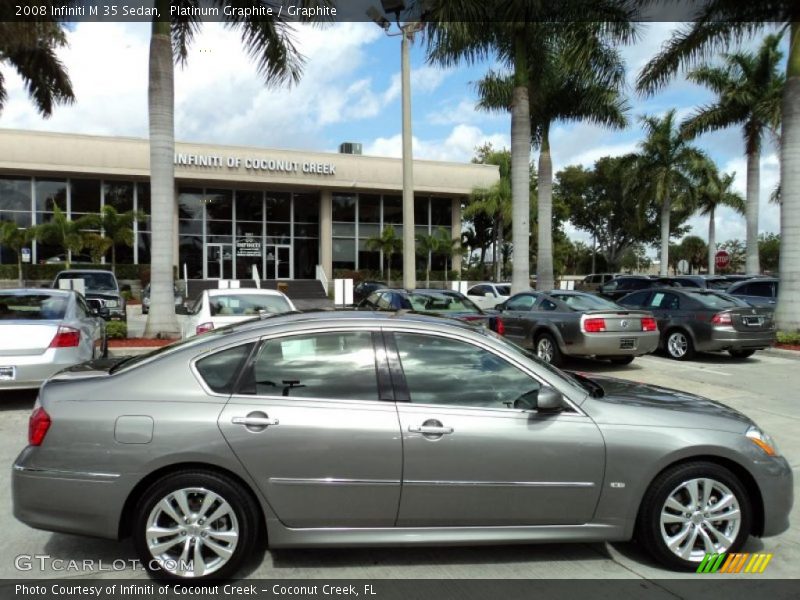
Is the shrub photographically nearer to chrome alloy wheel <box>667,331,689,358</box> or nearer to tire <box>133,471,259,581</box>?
tire <box>133,471,259,581</box>

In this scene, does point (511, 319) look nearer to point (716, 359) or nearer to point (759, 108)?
point (716, 359)

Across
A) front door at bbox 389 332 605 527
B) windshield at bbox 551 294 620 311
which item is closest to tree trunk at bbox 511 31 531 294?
windshield at bbox 551 294 620 311

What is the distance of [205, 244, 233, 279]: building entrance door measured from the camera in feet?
116

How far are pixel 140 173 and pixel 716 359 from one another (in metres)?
28.1

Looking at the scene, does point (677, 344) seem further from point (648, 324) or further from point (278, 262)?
point (278, 262)

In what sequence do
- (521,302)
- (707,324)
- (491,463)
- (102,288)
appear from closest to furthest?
(491,463) → (707,324) → (521,302) → (102,288)

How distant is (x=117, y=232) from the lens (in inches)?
1184

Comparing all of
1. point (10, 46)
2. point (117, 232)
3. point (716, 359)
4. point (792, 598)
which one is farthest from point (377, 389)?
point (117, 232)

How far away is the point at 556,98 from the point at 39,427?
22451 mm

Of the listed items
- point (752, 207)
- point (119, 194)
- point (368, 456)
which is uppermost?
point (119, 194)

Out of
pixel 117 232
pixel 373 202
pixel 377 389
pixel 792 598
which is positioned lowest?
pixel 792 598

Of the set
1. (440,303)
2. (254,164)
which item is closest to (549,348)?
(440,303)

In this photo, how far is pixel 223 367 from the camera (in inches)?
145

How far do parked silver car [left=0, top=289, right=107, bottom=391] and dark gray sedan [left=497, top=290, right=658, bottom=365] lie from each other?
6.64 m
